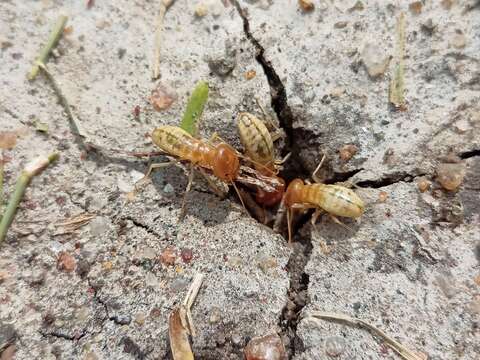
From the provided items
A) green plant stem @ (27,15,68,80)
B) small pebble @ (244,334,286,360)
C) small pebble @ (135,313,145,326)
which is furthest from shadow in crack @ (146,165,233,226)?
green plant stem @ (27,15,68,80)

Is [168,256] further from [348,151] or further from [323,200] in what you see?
[348,151]

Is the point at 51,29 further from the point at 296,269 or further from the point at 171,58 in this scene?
the point at 296,269

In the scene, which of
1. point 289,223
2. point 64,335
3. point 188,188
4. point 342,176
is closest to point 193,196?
point 188,188

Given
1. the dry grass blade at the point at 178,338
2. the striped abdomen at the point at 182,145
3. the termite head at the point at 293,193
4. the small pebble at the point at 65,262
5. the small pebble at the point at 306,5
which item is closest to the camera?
the dry grass blade at the point at 178,338

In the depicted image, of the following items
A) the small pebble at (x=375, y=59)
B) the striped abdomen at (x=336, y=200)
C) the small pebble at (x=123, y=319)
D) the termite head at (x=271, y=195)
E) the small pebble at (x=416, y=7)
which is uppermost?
the small pebble at (x=416, y=7)

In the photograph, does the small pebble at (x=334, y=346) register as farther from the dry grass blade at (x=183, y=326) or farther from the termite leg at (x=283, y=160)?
the termite leg at (x=283, y=160)

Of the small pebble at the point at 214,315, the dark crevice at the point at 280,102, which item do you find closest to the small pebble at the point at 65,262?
the small pebble at the point at 214,315
